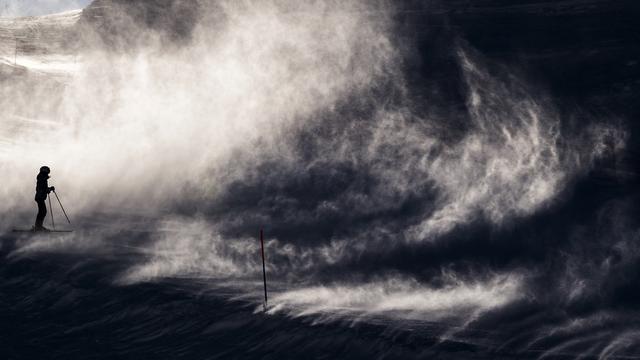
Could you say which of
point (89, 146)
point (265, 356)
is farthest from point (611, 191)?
point (89, 146)

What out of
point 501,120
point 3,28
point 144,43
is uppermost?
point 3,28

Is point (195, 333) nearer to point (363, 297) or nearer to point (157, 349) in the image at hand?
point (157, 349)

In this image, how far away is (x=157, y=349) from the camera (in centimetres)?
2098

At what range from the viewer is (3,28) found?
5678 centimetres

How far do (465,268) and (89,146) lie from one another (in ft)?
75.9

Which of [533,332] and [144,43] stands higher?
Result: [144,43]

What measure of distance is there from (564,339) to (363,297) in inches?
237

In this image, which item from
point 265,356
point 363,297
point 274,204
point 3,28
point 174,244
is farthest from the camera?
point 3,28

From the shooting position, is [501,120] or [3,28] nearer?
[501,120]

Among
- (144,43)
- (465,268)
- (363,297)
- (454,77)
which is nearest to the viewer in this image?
(363,297)

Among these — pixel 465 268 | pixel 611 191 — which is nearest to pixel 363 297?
pixel 465 268

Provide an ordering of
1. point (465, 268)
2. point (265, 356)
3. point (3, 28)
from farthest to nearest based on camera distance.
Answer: point (3, 28), point (465, 268), point (265, 356)

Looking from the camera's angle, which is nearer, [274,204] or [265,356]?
[265,356]

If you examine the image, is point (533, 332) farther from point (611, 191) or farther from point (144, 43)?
point (144, 43)
